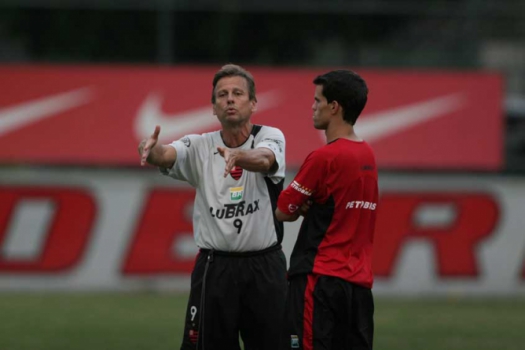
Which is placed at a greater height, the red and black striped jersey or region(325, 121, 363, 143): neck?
region(325, 121, 363, 143): neck

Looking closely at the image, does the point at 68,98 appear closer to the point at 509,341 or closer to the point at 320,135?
the point at 320,135

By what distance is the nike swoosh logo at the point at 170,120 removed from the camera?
49.3ft

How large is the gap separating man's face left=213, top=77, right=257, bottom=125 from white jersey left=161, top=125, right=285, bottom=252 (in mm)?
202

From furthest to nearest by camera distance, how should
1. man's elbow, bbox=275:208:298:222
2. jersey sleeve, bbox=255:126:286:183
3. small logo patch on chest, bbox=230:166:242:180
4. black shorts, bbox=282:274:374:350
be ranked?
small logo patch on chest, bbox=230:166:242:180 → jersey sleeve, bbox=255:126:286:183 → man's elbow, bbox=275:208:298:222 → black shorts, bbox=282:274:374:350

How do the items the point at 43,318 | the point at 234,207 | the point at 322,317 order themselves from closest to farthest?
1. the point at 322,317
2. the point at 234,207
3. the point at 43,318

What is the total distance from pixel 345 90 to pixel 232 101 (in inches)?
31.3

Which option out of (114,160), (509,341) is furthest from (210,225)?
(114,160)

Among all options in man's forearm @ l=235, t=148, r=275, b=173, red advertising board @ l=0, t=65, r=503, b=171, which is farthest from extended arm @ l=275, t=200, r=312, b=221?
red advertising board @ l=0, t=65, r=503, b=171

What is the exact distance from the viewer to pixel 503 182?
15.4 metres

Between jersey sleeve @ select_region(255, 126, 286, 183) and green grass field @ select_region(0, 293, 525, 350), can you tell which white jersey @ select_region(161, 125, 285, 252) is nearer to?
jersey sleeve @ select_region(255, 126, 286, 183)

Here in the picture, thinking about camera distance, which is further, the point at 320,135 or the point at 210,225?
the point at 320,135

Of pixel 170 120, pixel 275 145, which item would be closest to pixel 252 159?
pixel 275 145

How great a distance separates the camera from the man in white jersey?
622 centimetres

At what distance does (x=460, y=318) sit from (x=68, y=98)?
21.8ft
